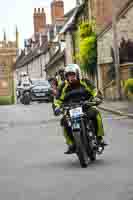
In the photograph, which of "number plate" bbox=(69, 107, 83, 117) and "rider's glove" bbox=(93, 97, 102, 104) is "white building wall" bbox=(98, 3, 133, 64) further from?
"number plate" bbox=(69, 107, 83, 117)

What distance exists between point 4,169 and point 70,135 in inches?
47.0

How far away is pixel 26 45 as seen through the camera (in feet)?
410

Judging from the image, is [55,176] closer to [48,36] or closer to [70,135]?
[70,135]

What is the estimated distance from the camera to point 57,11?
9425 cm

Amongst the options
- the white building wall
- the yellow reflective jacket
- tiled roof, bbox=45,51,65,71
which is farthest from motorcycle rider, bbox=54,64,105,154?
tiled roof, bbox=45,51,65,71

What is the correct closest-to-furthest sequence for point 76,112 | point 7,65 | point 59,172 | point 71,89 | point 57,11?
1. point 59,172
2. point 76,112
3. point 71,89
4. point 57,11
5. point 7,65

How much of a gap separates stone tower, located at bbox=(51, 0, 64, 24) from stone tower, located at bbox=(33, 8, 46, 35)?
28.1 feet

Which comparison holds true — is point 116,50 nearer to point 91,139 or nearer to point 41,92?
point 41,92

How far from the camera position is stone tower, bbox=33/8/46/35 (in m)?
104

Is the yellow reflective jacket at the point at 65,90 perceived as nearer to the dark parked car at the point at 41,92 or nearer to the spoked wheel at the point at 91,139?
the spoked wheel at the point at 91,139

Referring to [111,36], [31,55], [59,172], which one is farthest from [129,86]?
[31,55]

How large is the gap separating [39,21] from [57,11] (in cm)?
1447

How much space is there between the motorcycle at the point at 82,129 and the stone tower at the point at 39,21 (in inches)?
3600

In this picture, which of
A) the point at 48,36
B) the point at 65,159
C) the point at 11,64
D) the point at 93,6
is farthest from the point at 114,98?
the point at 11,64
